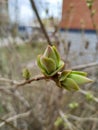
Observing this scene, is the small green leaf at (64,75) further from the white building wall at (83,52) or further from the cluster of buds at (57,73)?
the white building wall at (83,52)

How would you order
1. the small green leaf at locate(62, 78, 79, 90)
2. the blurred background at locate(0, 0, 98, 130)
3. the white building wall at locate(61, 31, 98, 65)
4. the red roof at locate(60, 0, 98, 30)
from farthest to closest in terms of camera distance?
the white building wall at locate(61, 31, 98, 65), the red roof at locate(60, 0, 98, 30), the blurred background at locate(0, 0, 98, 130), the small green leaf at locate(62, 78, 79, 90)

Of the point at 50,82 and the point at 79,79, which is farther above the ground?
the point at 79,79

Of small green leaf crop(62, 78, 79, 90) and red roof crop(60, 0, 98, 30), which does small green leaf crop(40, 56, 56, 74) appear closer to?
small green leaf crop(62, 78, 79, 90)

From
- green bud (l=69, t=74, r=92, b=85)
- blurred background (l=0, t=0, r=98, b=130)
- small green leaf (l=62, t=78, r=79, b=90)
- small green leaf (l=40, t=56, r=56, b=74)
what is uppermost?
small green leaf (l=40, t=56, r=56, b=74)

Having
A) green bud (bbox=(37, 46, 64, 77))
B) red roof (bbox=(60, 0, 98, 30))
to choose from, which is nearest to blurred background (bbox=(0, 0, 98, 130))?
red roof (bbox=(60, 0, 98, 30))

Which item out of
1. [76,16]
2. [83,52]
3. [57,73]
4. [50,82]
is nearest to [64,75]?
[57,73]

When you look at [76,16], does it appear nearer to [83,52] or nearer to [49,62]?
[83,52]

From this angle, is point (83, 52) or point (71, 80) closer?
point (71, 80)
